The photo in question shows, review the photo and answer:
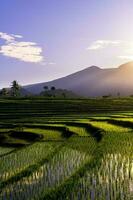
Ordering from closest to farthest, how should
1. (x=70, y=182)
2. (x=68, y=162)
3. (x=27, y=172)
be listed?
(x=70, y=182), (x=27, y=172), (x=68, y=162)

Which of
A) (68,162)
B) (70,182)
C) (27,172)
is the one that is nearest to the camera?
(70,182)

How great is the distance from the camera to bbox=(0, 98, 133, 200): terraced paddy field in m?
14.7

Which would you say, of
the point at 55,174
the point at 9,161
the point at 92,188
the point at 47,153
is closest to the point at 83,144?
the point at 47,153

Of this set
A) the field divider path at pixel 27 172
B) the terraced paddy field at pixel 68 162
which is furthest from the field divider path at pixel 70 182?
the field divider path at pixel 27 172

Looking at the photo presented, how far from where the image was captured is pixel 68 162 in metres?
20.7

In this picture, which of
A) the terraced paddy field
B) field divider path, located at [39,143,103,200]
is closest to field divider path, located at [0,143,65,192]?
the terraced paddy field

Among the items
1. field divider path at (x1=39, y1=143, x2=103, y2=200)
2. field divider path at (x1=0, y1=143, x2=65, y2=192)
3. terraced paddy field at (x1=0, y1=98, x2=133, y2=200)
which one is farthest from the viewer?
field divider path at (x1=0, y1=143, x2=65, y2=192)

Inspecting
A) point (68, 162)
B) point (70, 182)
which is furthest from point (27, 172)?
point (68, 162)

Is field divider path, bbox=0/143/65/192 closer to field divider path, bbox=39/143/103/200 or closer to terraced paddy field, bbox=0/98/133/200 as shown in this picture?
terraced paddy field, bbox=0/98/133/200

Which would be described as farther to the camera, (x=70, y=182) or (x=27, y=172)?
(x=27, y=172)

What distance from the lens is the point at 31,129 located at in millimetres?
34406

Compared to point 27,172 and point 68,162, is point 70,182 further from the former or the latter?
point 68,162

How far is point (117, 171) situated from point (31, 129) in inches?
665

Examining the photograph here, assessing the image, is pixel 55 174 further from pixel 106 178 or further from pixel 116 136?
pixel 116 136
